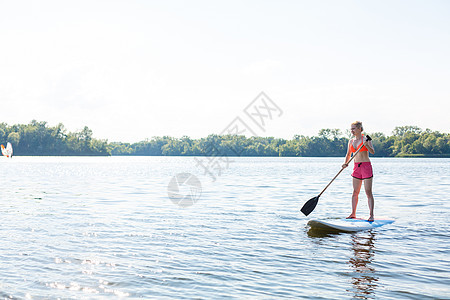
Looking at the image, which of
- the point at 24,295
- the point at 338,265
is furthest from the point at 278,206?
the point at 24,295

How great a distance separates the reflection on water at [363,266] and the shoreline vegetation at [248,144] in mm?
105465

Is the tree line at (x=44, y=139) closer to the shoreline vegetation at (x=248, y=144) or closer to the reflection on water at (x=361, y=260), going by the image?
the shoreline vegetation at (x=248, y=144)

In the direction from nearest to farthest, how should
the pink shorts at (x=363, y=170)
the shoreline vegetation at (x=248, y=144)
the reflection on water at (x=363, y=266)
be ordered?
the reflection on water at (x=363, y=266) < the pink shorts at (x=363, y=170) < the shoreline vegetation at (x=248, y=144)

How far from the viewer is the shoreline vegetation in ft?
412

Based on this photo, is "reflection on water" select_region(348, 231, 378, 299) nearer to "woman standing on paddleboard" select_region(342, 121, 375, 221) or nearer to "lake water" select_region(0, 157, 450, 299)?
"lake water" select_region(0, 157, 450, 299)

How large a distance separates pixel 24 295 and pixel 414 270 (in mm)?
5334

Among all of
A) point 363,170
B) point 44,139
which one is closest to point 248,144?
point 44,139

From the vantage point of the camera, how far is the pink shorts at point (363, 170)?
9414 mm

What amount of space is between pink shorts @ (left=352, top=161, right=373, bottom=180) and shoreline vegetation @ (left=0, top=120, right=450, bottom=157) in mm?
104084

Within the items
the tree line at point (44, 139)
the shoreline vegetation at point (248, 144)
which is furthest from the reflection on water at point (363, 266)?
the tree line at point (44, 139)

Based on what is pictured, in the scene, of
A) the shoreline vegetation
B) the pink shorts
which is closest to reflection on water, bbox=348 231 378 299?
the pink shorts

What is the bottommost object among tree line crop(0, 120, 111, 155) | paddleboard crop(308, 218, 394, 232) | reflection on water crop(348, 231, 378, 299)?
reflection on water crop(348, 231, 378, 299)

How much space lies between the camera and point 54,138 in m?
133


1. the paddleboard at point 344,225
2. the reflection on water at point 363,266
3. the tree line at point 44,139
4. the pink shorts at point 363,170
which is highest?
the tree line at point 44,139
